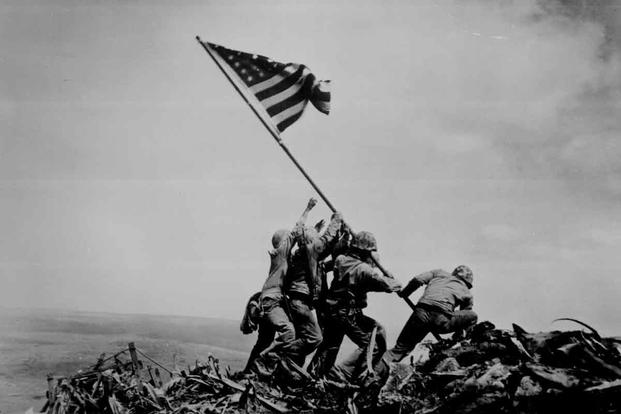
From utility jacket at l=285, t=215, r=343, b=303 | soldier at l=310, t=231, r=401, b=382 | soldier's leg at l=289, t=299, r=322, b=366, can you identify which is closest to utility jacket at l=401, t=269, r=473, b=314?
soldier at l=310, t=231, r=401, b=382

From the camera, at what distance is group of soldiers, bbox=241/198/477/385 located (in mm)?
6617

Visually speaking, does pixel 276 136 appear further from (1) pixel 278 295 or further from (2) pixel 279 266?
(1) pixel 278 295

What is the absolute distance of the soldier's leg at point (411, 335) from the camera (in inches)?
261

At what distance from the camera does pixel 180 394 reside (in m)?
6.02

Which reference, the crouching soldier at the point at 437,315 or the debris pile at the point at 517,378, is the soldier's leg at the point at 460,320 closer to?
the crouching soldier at the point at 437,315

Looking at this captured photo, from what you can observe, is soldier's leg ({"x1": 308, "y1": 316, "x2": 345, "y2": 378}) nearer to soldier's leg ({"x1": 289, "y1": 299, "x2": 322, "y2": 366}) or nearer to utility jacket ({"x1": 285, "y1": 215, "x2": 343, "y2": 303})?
soldier's leg ({"x1": 289, "y1": 299, "x2": 322, "y2": 366})

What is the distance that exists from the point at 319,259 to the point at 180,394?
256 cm

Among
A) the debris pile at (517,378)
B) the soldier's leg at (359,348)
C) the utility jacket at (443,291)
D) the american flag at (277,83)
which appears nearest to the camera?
the debris pile at (517,378)

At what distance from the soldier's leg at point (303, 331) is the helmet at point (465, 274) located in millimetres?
2107

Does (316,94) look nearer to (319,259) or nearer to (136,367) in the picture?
(319,259)

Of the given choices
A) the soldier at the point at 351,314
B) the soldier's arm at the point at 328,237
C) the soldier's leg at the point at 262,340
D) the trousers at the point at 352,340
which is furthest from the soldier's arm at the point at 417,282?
the soldier's leg at the point at 262,340

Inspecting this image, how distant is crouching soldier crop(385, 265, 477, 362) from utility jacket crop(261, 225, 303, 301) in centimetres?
171

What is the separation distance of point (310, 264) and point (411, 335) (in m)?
1.65

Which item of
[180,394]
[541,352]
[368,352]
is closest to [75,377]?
[180,394]
